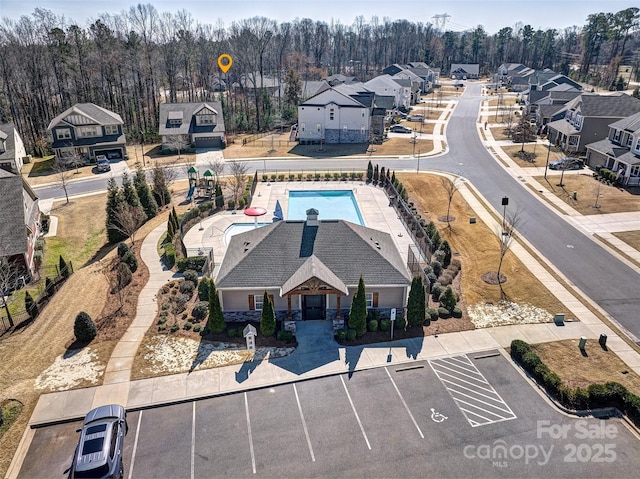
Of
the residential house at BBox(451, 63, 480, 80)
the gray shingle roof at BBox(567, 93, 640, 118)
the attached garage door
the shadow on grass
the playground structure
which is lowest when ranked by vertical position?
the playground structure

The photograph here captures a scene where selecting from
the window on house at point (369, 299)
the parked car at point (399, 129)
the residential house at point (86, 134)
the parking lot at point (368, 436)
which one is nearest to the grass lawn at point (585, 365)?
the parking lot at point (368, 436)

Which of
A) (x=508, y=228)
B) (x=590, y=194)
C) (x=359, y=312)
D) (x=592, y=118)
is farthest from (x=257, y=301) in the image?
(x=592, y=118)

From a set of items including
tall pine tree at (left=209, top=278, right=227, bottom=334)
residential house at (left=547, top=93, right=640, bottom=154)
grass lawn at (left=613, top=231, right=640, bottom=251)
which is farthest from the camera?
residential house at (left=547, top=93, right=640, bottom=154)

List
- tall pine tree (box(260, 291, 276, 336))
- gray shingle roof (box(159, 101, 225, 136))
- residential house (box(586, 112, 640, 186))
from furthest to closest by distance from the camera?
gray shingle roof (box(159, 101, 225, 136)) → residential house (box(586, 112, 640, 186)) → tall pine tree (box(260, 291, 276, 336))

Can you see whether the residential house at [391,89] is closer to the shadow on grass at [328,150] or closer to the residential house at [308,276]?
the shadow on grass at [328,150]

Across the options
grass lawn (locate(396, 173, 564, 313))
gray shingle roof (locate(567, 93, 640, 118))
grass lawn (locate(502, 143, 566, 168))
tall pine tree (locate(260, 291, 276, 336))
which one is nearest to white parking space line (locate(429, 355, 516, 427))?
grass lawn (locate(396, 173, 564, 313))

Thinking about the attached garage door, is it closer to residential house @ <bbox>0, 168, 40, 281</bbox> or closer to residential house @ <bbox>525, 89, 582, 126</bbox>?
residential house @ <bbox>0, 168, 40, 281</bbox>

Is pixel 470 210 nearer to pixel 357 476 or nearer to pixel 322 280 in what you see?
pixel 322 280
